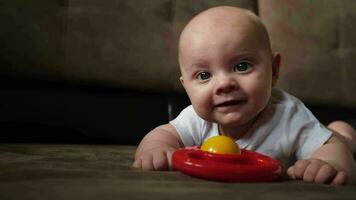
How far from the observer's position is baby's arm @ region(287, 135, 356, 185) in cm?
94

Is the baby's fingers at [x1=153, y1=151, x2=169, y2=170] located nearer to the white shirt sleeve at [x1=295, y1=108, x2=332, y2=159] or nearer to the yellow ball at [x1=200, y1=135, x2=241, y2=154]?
the yellow ball at [x1=200, y1=135, x2=241, y2=154]

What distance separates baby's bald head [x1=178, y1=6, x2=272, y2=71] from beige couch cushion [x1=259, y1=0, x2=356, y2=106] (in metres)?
0.62

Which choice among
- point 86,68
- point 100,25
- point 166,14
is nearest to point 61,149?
point 86,68

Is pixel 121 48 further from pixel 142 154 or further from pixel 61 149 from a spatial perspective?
pixel 142 154

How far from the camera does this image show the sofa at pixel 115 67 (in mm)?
1524

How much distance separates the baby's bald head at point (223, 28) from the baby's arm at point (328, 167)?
245mm

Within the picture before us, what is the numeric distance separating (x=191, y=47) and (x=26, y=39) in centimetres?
62

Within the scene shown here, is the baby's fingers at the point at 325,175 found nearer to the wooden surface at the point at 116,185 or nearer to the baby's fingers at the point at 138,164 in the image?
the wooden surface at the point at 116,185

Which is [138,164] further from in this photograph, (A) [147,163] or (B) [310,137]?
(B) [310,137]

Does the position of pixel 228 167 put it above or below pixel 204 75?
below

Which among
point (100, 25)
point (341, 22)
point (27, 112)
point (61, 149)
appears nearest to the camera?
point (61, 149)

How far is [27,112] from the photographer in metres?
1.51

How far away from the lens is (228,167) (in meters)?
0.89

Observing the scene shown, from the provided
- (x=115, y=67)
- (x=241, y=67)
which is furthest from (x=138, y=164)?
(x=115, y=67)
